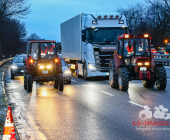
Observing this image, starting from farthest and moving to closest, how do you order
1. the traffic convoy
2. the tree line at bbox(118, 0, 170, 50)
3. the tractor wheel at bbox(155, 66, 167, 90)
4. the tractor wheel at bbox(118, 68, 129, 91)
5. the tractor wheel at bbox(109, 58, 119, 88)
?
the tree line at bbox(118, 0, 170, 50)
the tractor wheel at bbox(109, 58, 119, 88)
the traffic convoy
the tractor wheel at bbox(155, 66, 167, 90)
the tractor wheel at bbox(118, 68, 129, 91)

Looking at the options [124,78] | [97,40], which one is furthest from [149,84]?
[97,40]

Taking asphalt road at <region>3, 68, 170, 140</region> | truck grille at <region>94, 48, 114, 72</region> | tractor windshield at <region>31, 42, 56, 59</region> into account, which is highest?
tractor windshield at <region>31, 42, 56, 59</region>

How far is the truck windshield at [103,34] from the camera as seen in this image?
2180cm

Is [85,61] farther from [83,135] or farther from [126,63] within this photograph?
[83,135]

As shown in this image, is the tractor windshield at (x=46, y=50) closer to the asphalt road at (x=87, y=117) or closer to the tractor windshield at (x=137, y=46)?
the asphalt road at (x=87, y=117)

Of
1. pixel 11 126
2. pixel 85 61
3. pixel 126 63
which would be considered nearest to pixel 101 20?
pixel 85 61

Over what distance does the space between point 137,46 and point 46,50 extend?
4119 mm

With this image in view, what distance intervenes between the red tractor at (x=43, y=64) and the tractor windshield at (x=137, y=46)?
3.18 metres

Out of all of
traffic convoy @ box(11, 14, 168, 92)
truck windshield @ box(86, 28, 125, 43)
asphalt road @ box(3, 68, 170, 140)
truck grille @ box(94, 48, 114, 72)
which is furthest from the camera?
truck windshield @ box(86, 28, 125, 43)

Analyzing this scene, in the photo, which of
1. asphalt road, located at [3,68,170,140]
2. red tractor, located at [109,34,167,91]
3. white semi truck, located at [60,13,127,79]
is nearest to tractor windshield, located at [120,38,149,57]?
red tractor, located at [109,34,167,91]

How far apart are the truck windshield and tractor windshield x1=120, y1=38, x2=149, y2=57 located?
5.57 metres

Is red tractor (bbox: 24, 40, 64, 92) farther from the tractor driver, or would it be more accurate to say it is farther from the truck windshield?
the truck windshield

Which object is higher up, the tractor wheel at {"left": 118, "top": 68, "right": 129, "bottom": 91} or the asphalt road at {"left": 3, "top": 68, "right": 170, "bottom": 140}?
the tractor wheel at {"left": 118, "top": 68, "right": 129, "bottom": 91}

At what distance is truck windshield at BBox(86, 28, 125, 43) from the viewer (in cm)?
2180
